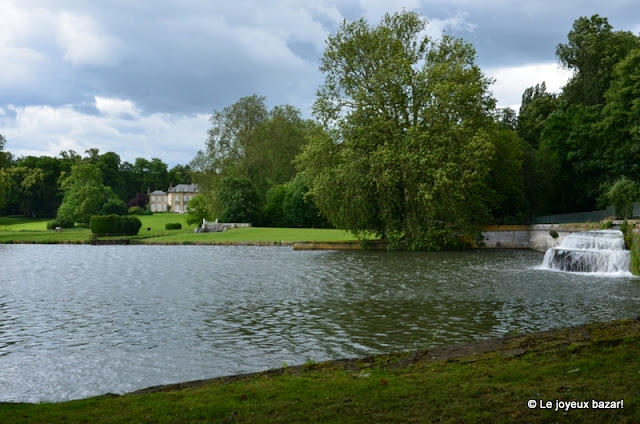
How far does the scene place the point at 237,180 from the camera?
6525cm

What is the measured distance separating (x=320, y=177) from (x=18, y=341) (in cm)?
2788

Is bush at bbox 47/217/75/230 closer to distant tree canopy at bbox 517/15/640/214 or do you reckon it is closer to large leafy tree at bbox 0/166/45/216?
large leafy tree at bbox 0/166/45/216

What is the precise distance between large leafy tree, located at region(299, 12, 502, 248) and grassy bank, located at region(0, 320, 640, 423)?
91.4 feet

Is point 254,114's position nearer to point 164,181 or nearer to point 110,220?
point 110,220

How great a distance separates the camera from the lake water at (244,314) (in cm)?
1027

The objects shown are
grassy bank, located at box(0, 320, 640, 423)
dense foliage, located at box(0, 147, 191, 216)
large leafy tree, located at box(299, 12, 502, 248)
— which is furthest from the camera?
dense foliage, located at box(0, 147, 191, 216)

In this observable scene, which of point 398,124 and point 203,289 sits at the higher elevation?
point 398,124

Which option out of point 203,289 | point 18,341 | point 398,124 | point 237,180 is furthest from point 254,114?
point 18,341

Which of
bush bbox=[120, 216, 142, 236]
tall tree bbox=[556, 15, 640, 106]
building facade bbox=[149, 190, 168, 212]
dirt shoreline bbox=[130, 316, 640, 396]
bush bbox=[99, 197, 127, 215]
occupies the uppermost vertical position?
tall tree bbox=[556, 15, 640, 106]

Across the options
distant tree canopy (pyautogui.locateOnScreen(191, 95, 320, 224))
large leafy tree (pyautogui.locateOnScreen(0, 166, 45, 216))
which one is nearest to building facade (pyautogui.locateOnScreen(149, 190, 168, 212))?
large leafy tree (pyautogui.locateOnScreen(0, 166, 45, 216))

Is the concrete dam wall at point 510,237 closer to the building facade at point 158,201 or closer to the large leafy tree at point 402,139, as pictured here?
the large leafy tree at point 402,139

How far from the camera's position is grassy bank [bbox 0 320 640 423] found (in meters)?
5.91

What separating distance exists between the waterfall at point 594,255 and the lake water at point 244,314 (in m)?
1.79

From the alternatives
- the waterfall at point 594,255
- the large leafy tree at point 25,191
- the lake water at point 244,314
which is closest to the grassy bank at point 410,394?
the lake water at point 244,314
